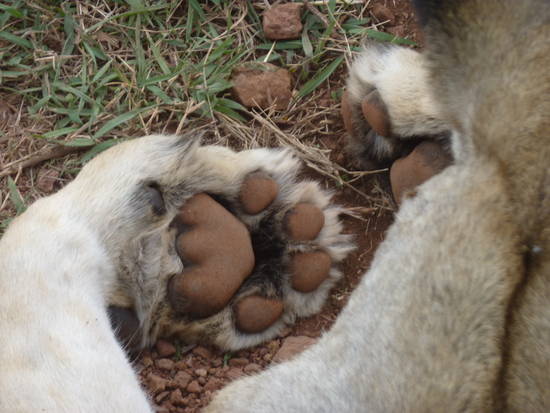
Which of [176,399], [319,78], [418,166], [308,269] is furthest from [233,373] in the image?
[319,78]

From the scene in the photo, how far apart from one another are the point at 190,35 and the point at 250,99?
1.27 ft

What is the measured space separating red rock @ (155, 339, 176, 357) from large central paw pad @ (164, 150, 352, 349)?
0.07 metres

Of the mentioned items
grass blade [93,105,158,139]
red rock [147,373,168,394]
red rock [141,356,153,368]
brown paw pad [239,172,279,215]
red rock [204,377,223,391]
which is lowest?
red rock [147,373,168,394]

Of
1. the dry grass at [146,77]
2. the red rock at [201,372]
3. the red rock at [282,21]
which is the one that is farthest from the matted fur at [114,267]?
the red rock at [282,21]

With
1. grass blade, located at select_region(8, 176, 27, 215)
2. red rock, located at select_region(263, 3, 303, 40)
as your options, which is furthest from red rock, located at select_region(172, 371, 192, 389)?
red rock, located at select_region(263, 3, 303, 40)

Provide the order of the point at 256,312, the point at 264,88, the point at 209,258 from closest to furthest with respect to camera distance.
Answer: the point at 209,258 < the point at 256,312 < the point at 264,88

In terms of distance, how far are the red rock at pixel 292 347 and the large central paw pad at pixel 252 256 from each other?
6cm

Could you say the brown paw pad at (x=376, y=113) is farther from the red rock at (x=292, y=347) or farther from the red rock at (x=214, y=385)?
the red rock at (x=214, y=385)

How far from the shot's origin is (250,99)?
3281mm

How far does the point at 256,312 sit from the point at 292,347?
21 centimetres

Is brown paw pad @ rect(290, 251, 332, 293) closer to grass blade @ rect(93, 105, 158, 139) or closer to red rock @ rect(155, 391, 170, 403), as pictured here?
red rock @ rect(155, 391, 170, 403)

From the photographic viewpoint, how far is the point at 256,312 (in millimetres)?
2662

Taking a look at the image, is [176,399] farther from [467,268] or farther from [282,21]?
[282,21]

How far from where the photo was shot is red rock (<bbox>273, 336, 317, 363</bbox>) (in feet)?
9.05
